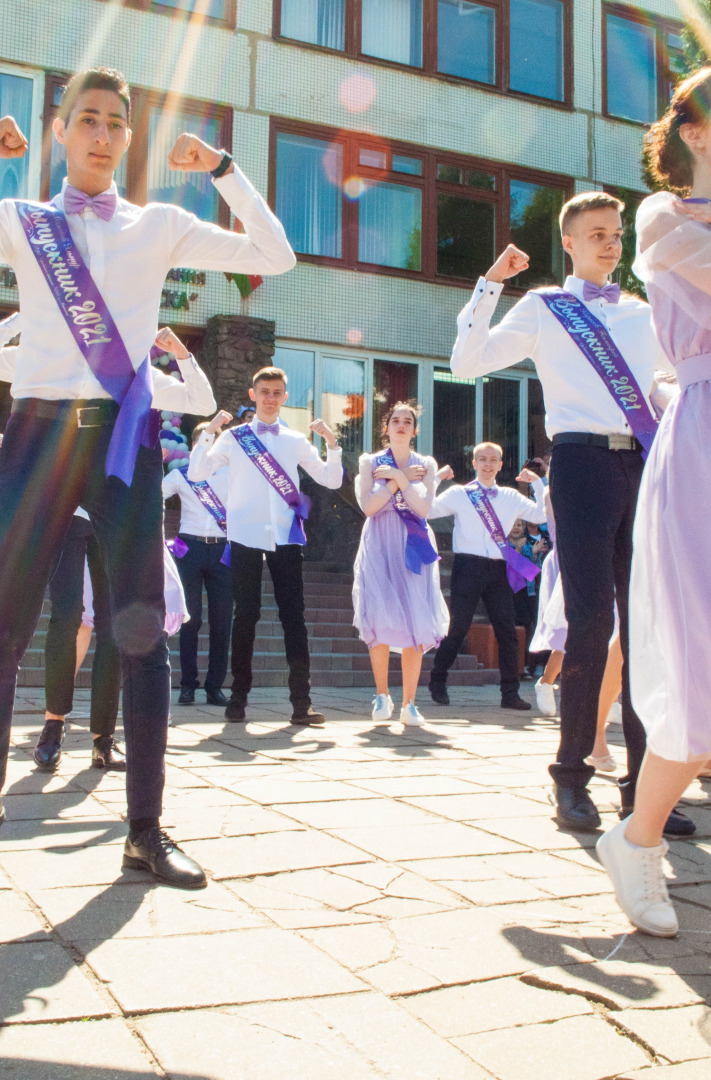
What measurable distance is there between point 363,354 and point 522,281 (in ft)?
10.7

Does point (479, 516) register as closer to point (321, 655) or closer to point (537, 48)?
point (321, 655)

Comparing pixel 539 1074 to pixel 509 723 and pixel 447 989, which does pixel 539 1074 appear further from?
pixel 509 723

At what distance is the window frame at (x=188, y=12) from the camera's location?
45.8 feet

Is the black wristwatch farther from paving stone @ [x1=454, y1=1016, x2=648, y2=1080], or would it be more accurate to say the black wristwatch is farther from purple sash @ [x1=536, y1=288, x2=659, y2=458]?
paving stone @ [x1=454, y1=1016, x2=648, y2=1080]

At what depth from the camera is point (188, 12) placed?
1438cm

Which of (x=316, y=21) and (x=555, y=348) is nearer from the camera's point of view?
(x=555, y=348)

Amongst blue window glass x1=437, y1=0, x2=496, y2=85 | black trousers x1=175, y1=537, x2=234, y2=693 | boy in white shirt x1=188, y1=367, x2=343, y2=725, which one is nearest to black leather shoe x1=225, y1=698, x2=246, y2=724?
boy in white shirt x1=188, y1=367, x2=343, y2=725

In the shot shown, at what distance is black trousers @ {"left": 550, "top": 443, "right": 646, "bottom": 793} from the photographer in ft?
11.5

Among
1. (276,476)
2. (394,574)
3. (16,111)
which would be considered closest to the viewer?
(276,476)

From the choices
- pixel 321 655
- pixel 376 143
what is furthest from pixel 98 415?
pixel 376 143

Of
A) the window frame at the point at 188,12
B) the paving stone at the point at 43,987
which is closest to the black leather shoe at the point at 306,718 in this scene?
the paving stone at the point at 43,987

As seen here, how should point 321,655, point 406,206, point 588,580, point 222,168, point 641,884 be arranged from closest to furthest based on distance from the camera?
point 641,884 < point 222,168 < point 588,580 < point 321,655 < point 406,206

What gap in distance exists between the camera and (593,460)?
11.7 feet

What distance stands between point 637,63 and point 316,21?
5.49 m
